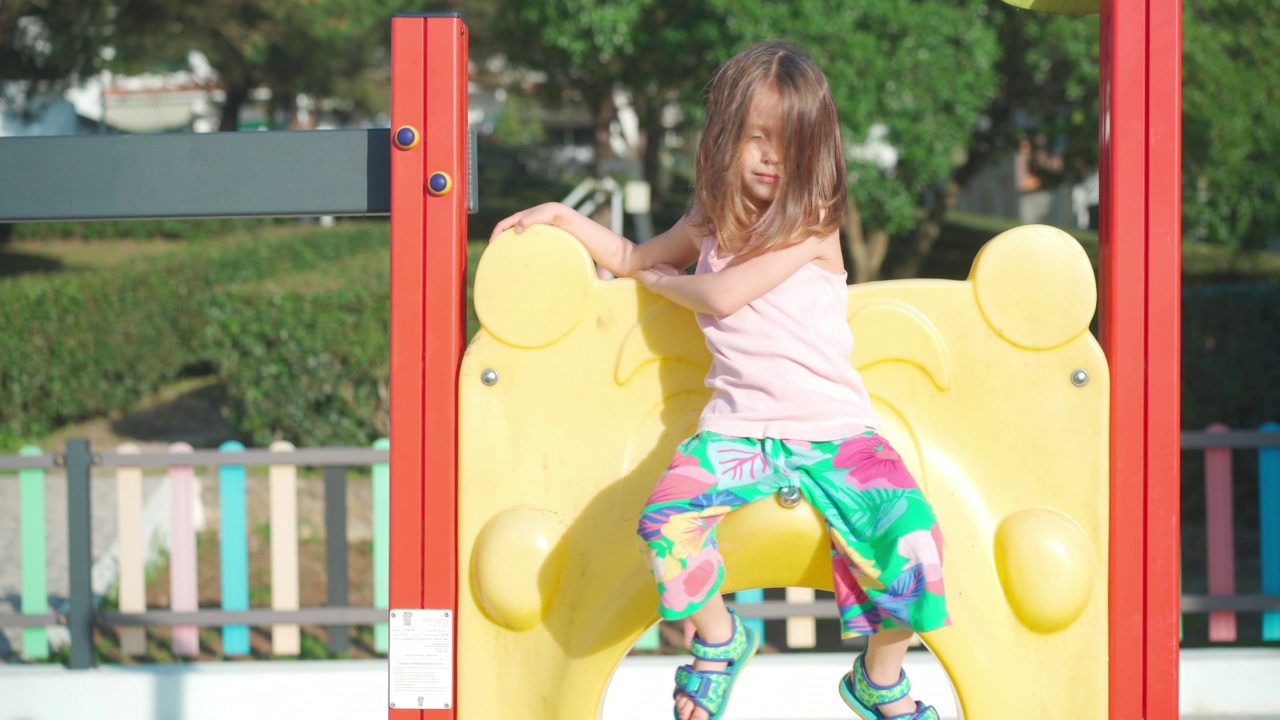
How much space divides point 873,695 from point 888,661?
2.2 inches

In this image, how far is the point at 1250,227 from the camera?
293 inches

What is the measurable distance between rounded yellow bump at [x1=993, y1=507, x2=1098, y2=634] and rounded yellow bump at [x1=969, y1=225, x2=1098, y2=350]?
29 cm

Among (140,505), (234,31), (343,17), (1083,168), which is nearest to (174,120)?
(343,17)

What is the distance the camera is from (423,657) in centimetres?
186

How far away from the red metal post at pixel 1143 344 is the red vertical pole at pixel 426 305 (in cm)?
103

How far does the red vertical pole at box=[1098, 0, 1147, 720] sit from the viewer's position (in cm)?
178

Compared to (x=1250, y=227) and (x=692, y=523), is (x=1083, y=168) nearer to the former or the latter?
(x=1250, y=227)

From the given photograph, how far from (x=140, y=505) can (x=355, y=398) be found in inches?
92.3

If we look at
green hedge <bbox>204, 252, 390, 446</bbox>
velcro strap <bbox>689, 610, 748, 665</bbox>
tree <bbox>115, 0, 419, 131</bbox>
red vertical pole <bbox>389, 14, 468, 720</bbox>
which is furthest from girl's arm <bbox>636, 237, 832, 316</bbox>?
tree <bbox>115, 0, 419, 131</bbox>

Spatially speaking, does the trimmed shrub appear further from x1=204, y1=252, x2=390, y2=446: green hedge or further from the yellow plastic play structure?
the yellow plastic play structure

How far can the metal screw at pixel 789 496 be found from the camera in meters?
1.72

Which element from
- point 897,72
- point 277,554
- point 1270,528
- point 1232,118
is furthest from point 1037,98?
point 277,554

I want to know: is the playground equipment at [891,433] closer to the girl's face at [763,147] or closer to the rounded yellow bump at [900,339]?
the rounded yellow bump at [900,339]

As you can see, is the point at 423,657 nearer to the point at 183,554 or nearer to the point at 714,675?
the point at 714,675
